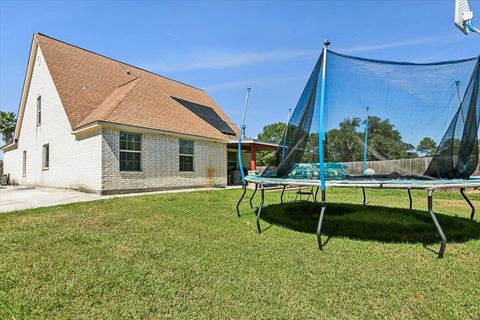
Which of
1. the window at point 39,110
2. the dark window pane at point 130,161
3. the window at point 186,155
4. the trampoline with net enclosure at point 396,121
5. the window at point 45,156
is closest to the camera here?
the trampoline with net enclosure at point 396,121

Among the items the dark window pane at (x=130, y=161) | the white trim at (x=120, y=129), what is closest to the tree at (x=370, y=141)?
the white trim at (x=120, y=129)

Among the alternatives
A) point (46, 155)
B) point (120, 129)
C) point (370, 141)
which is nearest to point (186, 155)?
point (120, 129)

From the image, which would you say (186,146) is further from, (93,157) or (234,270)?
(234,270)

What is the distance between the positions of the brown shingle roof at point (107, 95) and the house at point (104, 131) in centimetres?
4

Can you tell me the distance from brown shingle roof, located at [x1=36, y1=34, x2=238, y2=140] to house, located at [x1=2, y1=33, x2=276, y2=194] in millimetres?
40

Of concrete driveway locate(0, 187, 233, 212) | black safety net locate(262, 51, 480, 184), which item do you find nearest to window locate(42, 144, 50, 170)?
concrete driveway locate(0, 187, 233, 212)

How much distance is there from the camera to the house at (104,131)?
1017 centimetres

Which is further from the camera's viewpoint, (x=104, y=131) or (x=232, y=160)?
(x=232, y=160)

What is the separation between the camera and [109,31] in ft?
34.3

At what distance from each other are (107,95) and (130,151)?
14.9ft

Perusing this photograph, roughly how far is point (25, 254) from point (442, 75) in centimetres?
664

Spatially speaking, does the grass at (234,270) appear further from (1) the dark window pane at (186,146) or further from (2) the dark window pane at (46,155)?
(2) the dark window pane at (46,155)

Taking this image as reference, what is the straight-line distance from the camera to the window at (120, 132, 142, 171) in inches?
408

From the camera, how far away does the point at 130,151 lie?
417 inches
